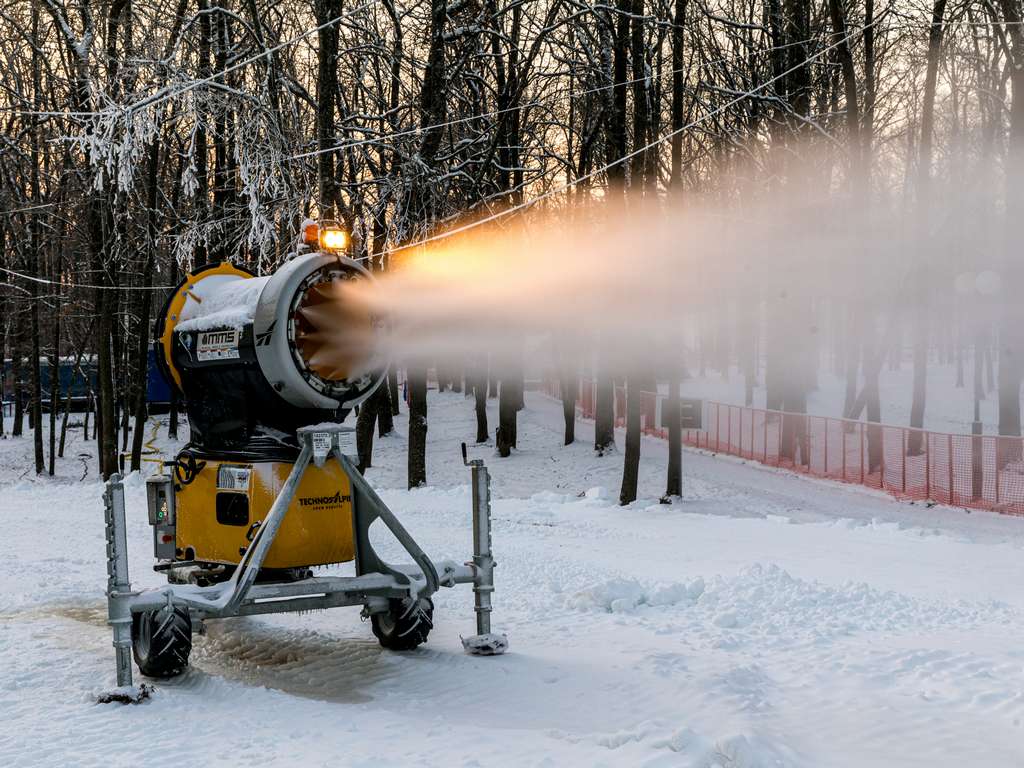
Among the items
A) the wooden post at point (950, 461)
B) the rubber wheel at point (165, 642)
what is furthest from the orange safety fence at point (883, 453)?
the rubber wheel at point (165, 642)

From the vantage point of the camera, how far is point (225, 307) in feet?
25.3

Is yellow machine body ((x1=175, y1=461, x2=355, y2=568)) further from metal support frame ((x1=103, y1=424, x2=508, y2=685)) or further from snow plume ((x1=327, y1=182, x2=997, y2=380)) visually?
snow plume ((x1=327, y1=182, x2=997, y2=380))

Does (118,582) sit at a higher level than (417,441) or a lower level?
higher

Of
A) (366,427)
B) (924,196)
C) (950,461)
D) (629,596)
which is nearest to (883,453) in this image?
(950,461)

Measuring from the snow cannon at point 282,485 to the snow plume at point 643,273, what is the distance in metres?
0.68

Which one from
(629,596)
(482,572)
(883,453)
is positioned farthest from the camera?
(883,453)

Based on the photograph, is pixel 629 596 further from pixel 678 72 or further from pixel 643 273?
pixel 643 273

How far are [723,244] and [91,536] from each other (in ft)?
63.0

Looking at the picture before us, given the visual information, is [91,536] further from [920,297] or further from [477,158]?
[920,297]

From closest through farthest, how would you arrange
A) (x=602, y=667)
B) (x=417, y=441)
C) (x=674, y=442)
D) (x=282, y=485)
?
(x=602, y=667), (x=282, y=485), (x=674, y=442), (x=417, y=441)

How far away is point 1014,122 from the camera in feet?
81.8

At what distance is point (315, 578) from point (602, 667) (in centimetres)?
205

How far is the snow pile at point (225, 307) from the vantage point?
7.37 m

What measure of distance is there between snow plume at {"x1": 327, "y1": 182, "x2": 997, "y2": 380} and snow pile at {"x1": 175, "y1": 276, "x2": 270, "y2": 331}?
101cm
